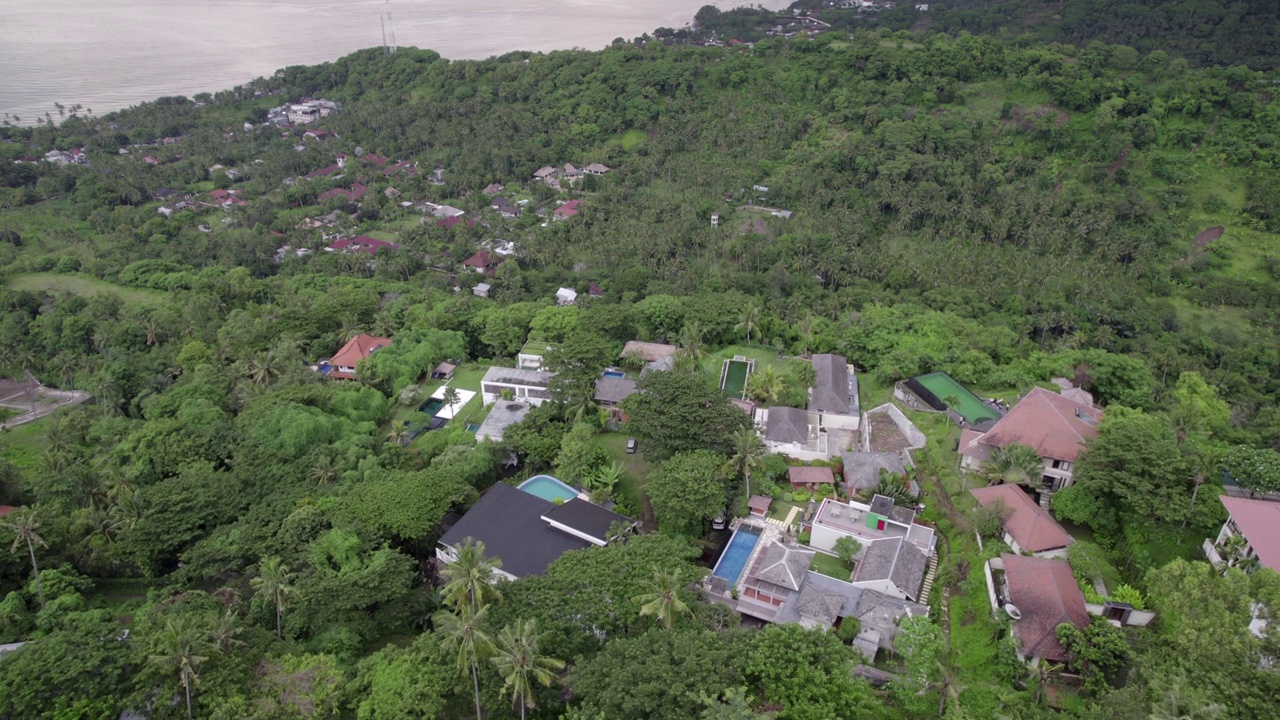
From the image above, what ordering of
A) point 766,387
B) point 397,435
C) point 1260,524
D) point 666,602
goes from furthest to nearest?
1. point 397,435
2. point 766,387
3. point 666,602
4. point 1260,524

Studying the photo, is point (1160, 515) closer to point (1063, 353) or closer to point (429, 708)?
point (1063, 353)

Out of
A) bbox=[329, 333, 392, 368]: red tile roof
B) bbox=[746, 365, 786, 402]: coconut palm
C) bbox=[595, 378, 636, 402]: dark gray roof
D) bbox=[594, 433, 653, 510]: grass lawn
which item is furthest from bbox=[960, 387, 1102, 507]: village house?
bbox=[329, 333, 392, 368]: red tile roof

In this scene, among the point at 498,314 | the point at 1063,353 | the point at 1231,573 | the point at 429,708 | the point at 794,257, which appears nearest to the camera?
the point at 1231,573

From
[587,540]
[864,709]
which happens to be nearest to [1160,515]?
[864,709]

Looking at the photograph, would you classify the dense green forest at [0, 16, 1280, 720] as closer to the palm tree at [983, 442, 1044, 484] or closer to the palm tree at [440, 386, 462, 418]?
the palm tree at [983, 442, 1044, 484]

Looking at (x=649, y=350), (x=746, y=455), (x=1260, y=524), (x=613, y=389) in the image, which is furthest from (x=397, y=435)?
(x=1260, y=524)

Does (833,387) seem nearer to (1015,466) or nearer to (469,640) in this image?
(1015,466)
